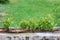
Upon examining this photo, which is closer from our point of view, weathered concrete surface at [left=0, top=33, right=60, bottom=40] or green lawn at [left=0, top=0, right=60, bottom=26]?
weathered concrete surface at [left=0, top=33, right=60, bottom=40]

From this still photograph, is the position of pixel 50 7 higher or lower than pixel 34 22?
lower

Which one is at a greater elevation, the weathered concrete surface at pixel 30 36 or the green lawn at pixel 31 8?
the weathered concrete surface at pixel 30 36

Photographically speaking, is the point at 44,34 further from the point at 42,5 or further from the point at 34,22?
the point at 42,5

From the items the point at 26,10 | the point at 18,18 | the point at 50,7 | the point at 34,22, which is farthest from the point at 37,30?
the point at 50,7

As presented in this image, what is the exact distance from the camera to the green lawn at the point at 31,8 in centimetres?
931

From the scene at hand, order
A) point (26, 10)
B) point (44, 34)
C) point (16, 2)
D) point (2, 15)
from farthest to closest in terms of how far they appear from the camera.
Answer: point (16, 2) < point (26, 10) < point (2, 15) < point (44, 34)

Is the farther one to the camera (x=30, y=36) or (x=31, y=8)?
(x=31, y=8)

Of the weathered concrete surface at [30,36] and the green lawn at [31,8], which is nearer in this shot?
the weathered concrete surface at [30,36]

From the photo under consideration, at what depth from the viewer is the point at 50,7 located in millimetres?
10766

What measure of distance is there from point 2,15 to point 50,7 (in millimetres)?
2272

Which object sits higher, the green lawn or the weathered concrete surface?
the weathered concrete surface

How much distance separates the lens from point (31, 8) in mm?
10492

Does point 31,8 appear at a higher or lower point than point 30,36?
lower

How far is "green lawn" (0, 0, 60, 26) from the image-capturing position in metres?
9.31
